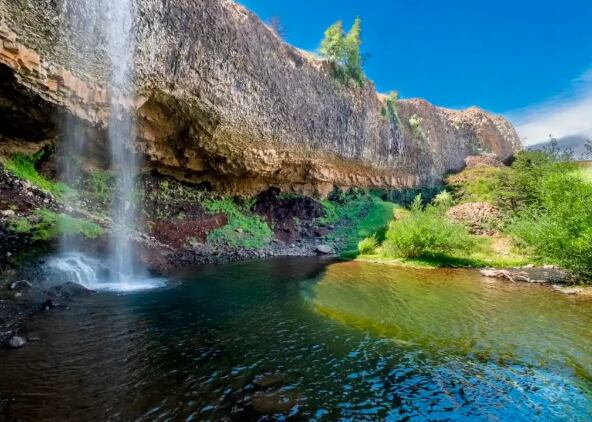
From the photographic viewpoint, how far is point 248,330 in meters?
9.73

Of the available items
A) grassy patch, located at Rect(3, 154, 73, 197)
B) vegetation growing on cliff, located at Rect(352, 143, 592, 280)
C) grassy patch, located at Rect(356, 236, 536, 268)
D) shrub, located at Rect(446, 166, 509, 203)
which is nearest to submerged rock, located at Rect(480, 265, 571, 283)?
vegetation growing on cliff, located at Rect(352, 143, 592, 280)

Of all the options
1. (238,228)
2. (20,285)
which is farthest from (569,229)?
(20,285)

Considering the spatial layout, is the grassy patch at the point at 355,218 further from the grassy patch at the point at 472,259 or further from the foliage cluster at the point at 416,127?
the foliage cluster at the point at 416,127

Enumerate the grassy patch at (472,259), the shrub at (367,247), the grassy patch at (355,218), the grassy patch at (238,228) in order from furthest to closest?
the grassy patch at (355,218) < the shrub at (367,247) < the grassy patch at (238,228) < the grassy patch at (472,259)

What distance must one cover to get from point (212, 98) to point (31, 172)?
11.2m

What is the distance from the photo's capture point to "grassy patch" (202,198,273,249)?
25.6 m

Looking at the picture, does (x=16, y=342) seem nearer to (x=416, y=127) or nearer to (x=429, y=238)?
(x=429, y=238)

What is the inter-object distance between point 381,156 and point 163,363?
42.5 metres

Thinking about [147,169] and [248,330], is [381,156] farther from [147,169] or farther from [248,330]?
[248,330]

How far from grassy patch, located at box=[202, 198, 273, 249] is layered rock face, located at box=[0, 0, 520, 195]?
209 cm

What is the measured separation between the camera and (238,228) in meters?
27.5

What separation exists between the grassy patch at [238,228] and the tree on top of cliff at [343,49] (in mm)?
20231

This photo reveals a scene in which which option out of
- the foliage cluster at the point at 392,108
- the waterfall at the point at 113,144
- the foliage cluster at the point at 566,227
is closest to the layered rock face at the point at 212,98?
the waterfall at the point at 113,144

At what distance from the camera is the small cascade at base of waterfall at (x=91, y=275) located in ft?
44.1
